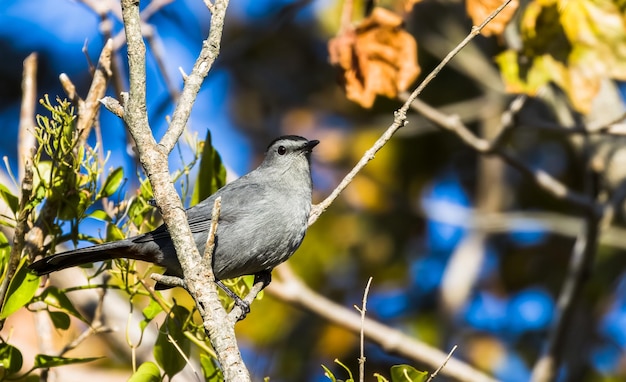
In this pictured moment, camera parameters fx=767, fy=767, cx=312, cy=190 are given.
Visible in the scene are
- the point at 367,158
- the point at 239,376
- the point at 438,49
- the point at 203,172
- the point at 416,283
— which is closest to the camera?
the point at 239,376

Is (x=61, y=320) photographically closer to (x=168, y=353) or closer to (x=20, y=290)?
(x=20, y=290)

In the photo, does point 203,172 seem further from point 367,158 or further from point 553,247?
point 553,247

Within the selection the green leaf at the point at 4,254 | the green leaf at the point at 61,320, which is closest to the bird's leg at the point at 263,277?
the green leaf at the point at 61,320

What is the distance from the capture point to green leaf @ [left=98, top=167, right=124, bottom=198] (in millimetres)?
3652

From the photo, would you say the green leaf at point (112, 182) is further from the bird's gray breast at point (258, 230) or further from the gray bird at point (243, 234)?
the bird's gray breast at point (258, 230)

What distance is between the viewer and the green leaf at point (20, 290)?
3.16m

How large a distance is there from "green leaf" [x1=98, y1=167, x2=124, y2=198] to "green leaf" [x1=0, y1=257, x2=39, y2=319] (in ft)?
1.80

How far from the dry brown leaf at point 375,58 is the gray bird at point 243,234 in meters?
0.69

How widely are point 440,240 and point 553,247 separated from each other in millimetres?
1165

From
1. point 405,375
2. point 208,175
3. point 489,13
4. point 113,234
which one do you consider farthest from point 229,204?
point 405,375

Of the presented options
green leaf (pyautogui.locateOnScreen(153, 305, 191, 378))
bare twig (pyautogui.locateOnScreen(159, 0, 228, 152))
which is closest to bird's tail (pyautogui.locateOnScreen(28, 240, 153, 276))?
green leaf (pyautogui.locateOnScreen(153, 305, 191, 378))

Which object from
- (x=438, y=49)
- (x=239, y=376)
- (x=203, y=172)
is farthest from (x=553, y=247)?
(x=239, y=376)

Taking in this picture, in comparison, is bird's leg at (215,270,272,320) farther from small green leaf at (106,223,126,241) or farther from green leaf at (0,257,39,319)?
green leaf at (0,257,39,319)

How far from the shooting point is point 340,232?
7.62 m
